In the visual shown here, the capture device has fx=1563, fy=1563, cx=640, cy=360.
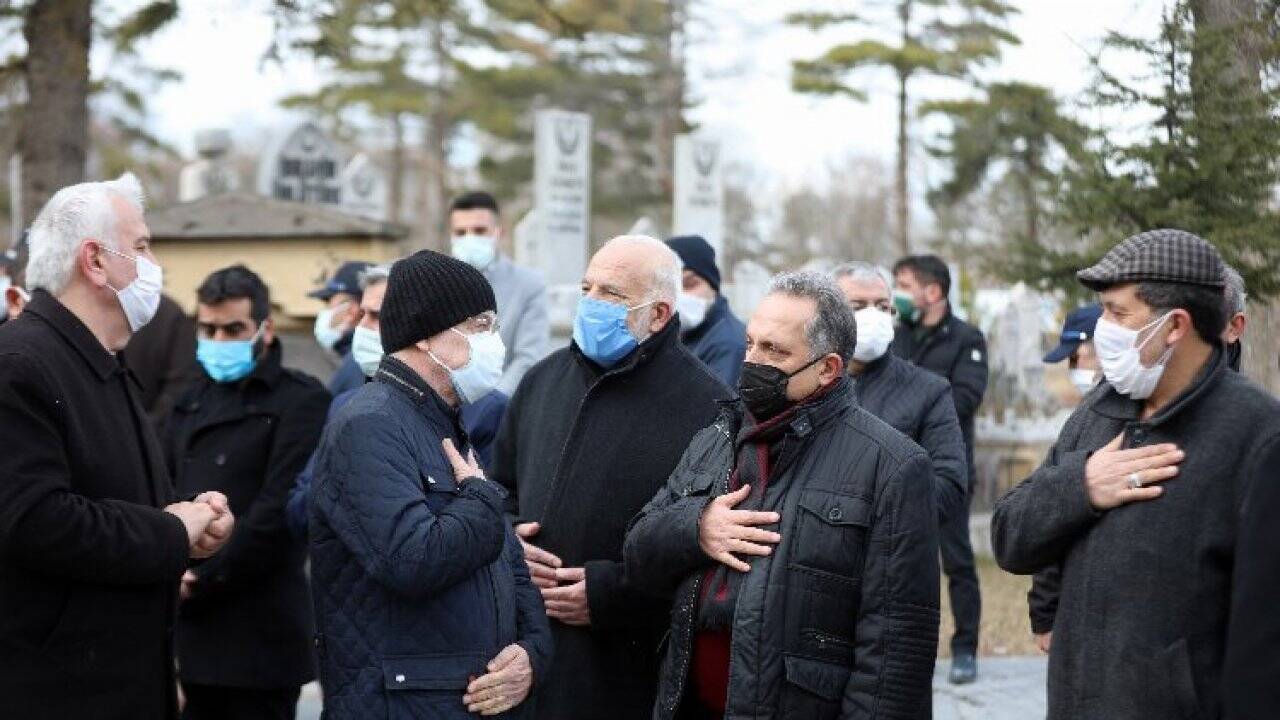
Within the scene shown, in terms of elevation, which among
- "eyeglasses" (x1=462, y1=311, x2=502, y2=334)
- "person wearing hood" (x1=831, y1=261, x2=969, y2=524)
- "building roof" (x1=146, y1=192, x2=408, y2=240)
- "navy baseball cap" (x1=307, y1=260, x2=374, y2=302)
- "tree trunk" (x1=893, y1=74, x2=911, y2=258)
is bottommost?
"person wearing hood" (x1=831, y1=261, x2=969, y2=524)

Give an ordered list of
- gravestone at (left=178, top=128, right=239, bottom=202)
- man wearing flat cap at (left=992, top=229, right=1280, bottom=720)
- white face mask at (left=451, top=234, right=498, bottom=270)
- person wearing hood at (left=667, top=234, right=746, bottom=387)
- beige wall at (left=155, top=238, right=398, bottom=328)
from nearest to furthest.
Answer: man wearing flat cap at (left=992, top=229, right=1280, bottom=720) < person wearing hood at (left=667, top=234, right=746, bottom=387) < white face mask at (left=451, top=234, right=498, bottom=270) < beige wall at (left=155, top=238, right=398, bottom=328) < gravestone at (left=178, top=128, right=239, bottom=202)

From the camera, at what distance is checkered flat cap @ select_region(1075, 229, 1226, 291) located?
376 cm

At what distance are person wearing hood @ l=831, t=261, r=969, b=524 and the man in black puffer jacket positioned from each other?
2.05m

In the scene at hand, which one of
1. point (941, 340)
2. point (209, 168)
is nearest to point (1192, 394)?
point (941, 340)

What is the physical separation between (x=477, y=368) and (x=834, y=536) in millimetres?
1127

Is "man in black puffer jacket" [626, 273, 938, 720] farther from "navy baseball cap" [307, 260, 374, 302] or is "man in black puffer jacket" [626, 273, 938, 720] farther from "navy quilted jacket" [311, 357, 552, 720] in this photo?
"navy baseball cap" [307, 260, 374, 302]

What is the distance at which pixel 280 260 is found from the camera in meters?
13.5

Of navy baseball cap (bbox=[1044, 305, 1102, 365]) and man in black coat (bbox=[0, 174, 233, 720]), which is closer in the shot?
man in black coat (bbox=[0, 174, 233, 720])

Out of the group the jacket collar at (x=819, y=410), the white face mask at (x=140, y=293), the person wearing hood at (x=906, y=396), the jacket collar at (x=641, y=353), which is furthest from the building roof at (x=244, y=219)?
the jacket collar at (x=819, y=410)

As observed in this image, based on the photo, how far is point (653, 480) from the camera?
517 centimetres

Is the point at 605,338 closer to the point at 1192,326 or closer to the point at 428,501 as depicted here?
the point at 428,501

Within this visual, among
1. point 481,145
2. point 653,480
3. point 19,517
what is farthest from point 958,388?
point 481,145

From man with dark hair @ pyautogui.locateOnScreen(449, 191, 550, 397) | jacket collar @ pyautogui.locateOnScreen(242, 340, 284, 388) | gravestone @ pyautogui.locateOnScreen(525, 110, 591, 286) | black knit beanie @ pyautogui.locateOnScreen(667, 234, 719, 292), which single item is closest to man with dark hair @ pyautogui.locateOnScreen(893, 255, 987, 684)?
black knit beanie @ pyautogui.locateOnScreen(667, 234, 719, 292)

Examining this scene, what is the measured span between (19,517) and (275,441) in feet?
7.56
